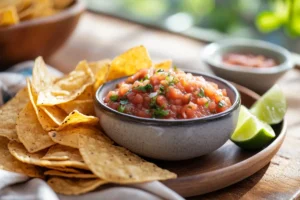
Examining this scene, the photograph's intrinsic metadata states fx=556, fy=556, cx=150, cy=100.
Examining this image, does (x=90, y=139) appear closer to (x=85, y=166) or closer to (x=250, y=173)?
(x=85, y=166)

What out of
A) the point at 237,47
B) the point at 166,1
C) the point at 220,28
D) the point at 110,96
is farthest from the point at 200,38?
the point at 166,1

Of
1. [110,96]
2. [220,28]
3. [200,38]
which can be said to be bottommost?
[220,28]

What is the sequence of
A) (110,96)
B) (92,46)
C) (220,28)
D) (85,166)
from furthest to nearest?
(220,28), (92,46), (110,96), (85,166)

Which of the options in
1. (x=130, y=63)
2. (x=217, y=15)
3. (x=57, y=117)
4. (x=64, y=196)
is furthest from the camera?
(x=217, y=15)

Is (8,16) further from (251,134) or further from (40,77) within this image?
(251,134)

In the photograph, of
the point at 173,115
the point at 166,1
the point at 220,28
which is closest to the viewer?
the point at 173,115

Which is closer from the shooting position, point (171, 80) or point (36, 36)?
point (171, 80)

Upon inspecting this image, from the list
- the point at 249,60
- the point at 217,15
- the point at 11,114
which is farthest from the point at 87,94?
the point at 217,15
